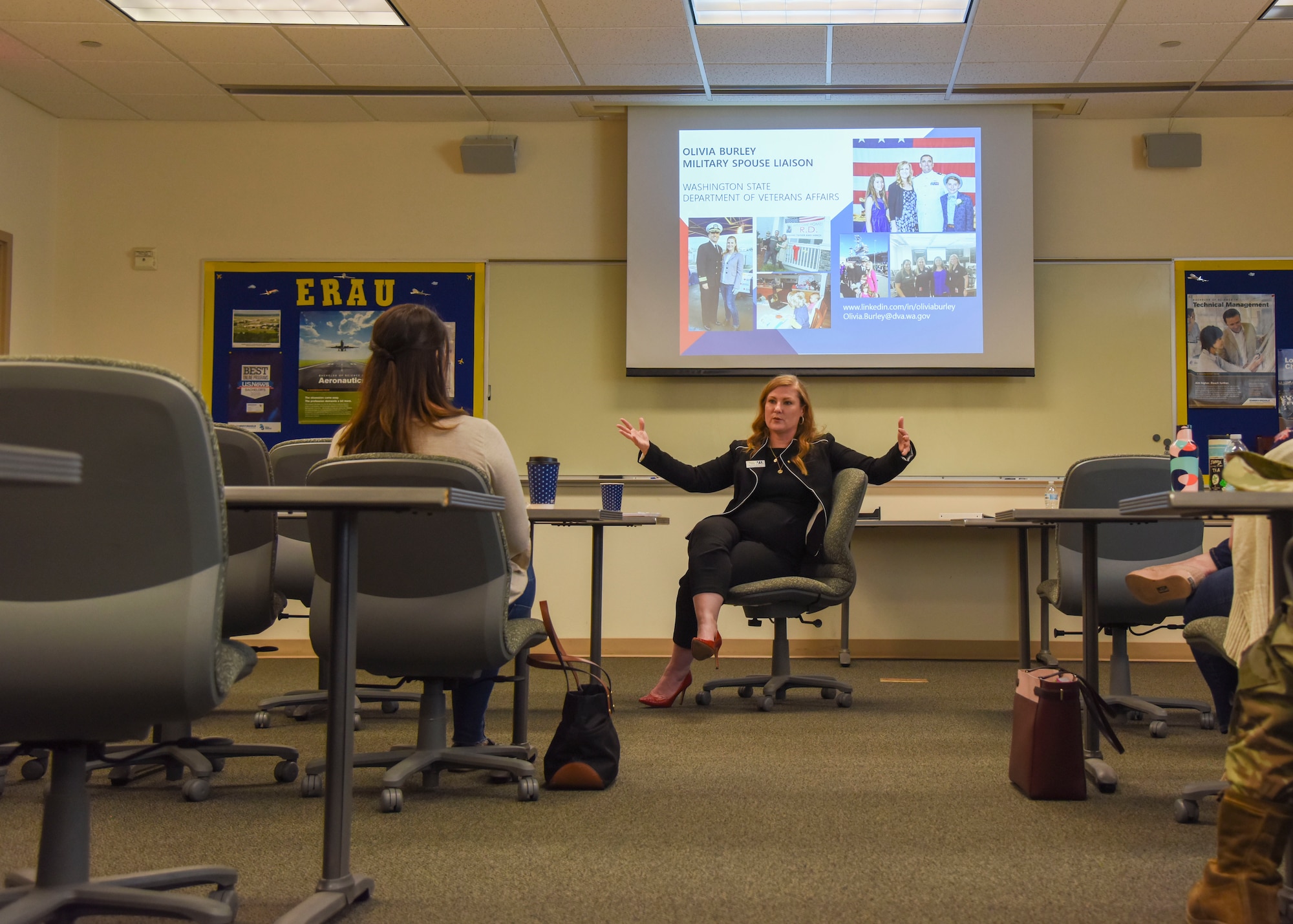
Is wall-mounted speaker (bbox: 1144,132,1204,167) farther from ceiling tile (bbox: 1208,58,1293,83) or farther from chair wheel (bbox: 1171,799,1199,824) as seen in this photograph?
chair wheel (bbox: 1171,799,1199,824)

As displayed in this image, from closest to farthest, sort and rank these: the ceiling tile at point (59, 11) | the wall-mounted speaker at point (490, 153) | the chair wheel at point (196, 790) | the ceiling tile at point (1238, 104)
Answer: the chair wheel at point (196, 790) < the ceiling tile at point (59, 11) < the ceiling tile at point (1238, 104) < the wall-mounted speaker at point (490, 153)

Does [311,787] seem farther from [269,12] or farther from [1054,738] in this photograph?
[269,12]

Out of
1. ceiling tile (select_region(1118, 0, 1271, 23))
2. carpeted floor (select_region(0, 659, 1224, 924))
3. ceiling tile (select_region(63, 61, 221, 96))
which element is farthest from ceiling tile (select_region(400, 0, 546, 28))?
carpeted floor (select_region(0, 659, 1224, 924))

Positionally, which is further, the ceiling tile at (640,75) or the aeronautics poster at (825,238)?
the aeronautics poster at (825,238)

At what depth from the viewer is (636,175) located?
17.3ft

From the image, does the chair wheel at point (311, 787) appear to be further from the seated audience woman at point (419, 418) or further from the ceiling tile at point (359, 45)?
the ceiling tile at point (359, 45)

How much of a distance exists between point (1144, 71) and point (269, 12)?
148 inches

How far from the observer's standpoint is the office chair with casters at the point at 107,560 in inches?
50.5

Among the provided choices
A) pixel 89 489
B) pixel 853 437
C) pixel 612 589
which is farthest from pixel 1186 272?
pixel 89 489

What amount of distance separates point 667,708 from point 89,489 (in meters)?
2.63

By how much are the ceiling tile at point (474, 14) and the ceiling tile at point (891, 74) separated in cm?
141

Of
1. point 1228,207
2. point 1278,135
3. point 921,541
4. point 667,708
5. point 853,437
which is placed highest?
point 1278,135

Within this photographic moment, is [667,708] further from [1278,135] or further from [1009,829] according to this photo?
[1278,135]

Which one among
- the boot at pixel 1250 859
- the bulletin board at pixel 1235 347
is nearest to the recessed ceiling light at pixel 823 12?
the bulletin board at pixel 1235 347
